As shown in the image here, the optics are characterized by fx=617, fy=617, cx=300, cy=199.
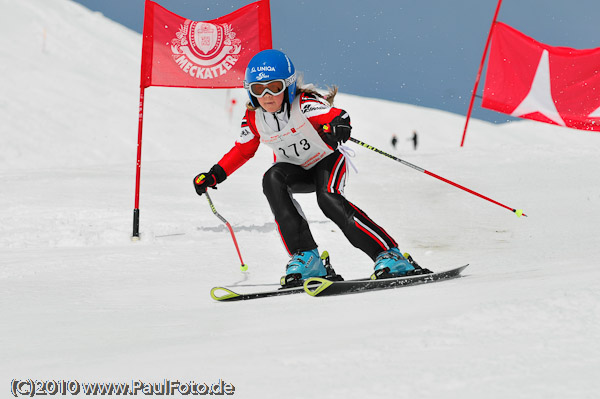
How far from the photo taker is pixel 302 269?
140 inches

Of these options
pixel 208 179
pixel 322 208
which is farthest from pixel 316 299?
pixel 208 179

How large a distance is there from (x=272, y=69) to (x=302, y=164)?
608 mm

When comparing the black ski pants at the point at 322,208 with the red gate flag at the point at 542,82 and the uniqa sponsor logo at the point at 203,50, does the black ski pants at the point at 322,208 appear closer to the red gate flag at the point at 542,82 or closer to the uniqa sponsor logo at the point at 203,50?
the uniqa sponsor logo at the point at 203,50

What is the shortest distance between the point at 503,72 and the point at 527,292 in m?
10.3

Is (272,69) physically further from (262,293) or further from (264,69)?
(262,293)

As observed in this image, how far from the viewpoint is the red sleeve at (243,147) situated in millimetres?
3957

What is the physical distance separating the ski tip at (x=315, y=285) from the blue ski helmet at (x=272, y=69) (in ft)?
3.66

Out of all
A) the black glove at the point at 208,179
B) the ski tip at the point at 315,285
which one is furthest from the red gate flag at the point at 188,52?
the ski tip at the point at 315,285

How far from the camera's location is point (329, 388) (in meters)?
1.40

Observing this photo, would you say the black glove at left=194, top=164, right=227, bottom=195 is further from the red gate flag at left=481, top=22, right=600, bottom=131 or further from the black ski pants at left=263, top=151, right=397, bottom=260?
the red gate flag at left=481, top=22, right=600, bottom=131

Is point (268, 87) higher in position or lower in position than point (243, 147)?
higher

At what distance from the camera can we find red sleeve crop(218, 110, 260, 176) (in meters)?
3.96

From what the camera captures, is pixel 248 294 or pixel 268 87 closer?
pixel 248 294

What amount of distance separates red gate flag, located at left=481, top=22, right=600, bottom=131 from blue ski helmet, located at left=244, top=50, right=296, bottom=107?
8.24m
